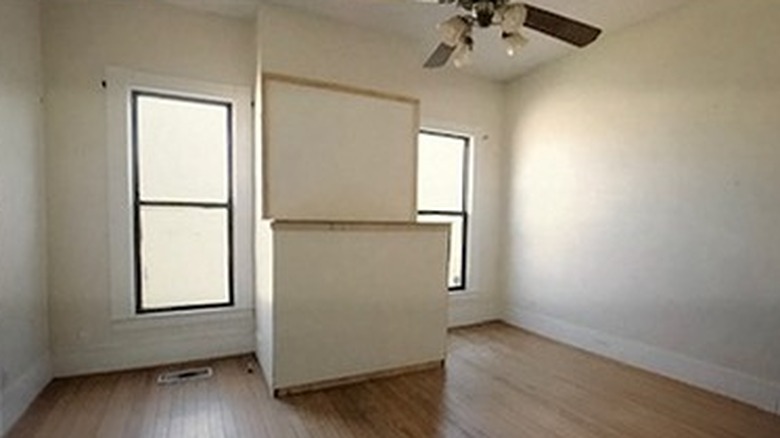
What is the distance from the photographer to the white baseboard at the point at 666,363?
2844mm

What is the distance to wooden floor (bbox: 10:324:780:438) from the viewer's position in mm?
2453

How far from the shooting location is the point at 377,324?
10.6 ft

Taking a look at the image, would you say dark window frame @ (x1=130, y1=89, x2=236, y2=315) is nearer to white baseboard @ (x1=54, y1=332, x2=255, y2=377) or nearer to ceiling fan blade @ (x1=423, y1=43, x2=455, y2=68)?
white baseboard @ (x1=54, y1=332, x2=255, y2=377)

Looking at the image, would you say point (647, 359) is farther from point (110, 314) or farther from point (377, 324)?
point (110, 314)

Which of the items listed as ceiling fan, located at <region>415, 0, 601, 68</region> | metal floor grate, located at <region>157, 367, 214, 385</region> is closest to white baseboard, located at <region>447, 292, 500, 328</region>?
metal floor grate, located at <region>157, 367, 214, 385</region>

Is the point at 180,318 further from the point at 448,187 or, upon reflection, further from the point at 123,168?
the point at 448,187

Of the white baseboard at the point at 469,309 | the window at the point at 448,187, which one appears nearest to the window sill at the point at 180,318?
the window at the point at 448,187

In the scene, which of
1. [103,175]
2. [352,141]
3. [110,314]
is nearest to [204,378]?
[110,314]

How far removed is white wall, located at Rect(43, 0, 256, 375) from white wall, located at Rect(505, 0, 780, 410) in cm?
350

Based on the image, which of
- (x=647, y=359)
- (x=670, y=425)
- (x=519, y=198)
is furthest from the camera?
(x=519, y=198)

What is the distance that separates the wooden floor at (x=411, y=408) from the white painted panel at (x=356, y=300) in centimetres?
19

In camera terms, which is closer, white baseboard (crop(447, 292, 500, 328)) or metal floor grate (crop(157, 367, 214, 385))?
metal floor grate (crop(157, 367, 214, 385))

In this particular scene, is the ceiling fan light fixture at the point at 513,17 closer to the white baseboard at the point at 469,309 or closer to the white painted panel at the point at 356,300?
the white painted panel at the point at 356,300

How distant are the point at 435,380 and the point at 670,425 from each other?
152cm
